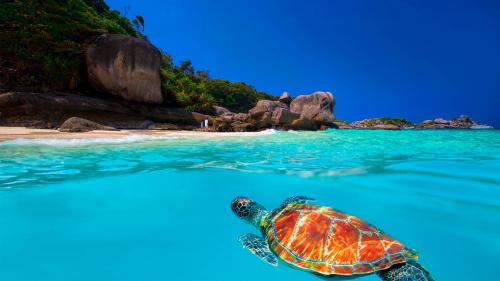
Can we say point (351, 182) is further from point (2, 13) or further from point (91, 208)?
point (2, 13)

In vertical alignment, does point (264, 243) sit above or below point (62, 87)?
below

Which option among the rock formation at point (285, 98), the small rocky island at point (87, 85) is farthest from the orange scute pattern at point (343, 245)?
the rock formation at point (285, 98)

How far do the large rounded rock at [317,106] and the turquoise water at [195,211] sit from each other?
30.2 m

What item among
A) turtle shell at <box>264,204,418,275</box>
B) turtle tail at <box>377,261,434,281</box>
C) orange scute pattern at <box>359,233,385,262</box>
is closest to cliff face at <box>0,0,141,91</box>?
turtle shell at <box>264,204,418,275</box>

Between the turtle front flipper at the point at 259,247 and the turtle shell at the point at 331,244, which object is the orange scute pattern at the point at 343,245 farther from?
the turtle front flipper at the point at 259,247

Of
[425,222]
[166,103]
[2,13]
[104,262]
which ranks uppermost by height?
[2,13]

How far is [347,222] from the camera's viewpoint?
220cm

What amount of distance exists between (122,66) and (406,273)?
17.3 meters

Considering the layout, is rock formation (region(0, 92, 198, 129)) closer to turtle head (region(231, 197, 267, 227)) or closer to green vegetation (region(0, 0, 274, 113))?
green vegetation (region(0, 0, 274, 113))

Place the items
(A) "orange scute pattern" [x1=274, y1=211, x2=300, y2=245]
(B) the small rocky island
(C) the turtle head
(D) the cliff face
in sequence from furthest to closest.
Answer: (D) the cliff face < (B) the small rocky island < (C) the turtle head < (A) "orange scute pattern" [x1=274, y1=211, x2=300, y2=245]

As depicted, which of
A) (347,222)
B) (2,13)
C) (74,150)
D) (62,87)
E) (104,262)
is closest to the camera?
(104,262)

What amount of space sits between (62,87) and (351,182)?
57.0 feet

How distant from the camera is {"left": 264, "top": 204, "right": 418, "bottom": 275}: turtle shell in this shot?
73.6 inches

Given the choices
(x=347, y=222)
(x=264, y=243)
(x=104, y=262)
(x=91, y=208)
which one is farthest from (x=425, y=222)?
(x=91, y=208)
